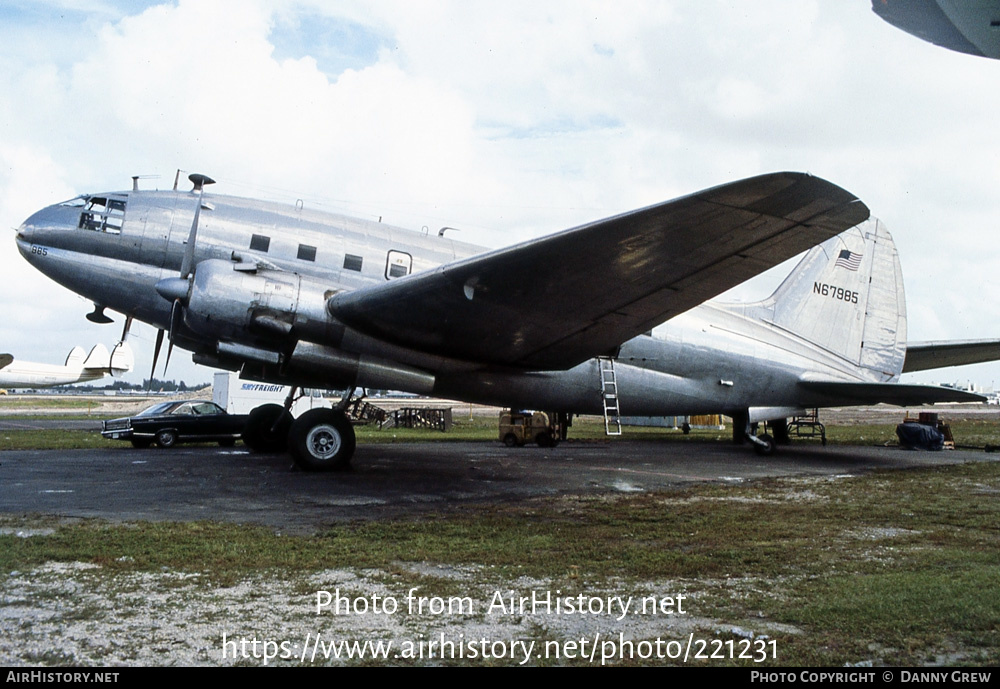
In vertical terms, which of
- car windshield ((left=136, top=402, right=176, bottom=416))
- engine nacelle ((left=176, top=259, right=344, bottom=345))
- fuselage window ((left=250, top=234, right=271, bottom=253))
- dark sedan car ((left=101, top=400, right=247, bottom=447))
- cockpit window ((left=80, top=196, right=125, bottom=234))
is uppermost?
cockpit window ((left=80, top=196, right=125, bottom=234))

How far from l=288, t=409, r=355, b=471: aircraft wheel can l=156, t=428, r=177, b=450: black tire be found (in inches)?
344

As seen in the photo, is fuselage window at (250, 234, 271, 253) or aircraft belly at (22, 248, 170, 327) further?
aircraft belly at (22, 248, 170, 327)

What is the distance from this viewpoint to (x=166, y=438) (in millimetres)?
17812

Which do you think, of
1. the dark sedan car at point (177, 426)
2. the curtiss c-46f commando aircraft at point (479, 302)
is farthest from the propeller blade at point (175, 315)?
the dark sedan car at point (177, 426)

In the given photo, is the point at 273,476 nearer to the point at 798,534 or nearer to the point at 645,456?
the point at 798,534

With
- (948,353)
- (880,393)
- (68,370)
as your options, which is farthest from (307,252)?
(68,370)

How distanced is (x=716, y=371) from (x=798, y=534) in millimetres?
7408

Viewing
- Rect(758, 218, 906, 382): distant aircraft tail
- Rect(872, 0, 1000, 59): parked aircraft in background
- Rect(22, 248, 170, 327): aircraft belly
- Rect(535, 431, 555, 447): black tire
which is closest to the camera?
Rect(872, 0, 1000, 59): parked aircraft in background

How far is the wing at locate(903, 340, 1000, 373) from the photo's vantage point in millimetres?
14812

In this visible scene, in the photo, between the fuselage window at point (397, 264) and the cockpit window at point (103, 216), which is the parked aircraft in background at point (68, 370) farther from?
the fuselage window at point (397, 264)

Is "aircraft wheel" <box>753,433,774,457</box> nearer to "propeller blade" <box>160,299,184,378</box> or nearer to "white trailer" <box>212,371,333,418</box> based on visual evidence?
"propeller blade" <box>160,299,184,378</box>

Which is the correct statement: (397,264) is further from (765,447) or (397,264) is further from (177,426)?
(177,426)

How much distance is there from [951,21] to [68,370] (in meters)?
60.0

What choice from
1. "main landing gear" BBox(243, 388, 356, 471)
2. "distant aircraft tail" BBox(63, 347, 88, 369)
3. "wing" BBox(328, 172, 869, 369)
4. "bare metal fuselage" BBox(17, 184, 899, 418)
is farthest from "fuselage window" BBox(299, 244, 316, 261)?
Result: "distant aircraft tail" BBox(63, 347, 88, 369)
